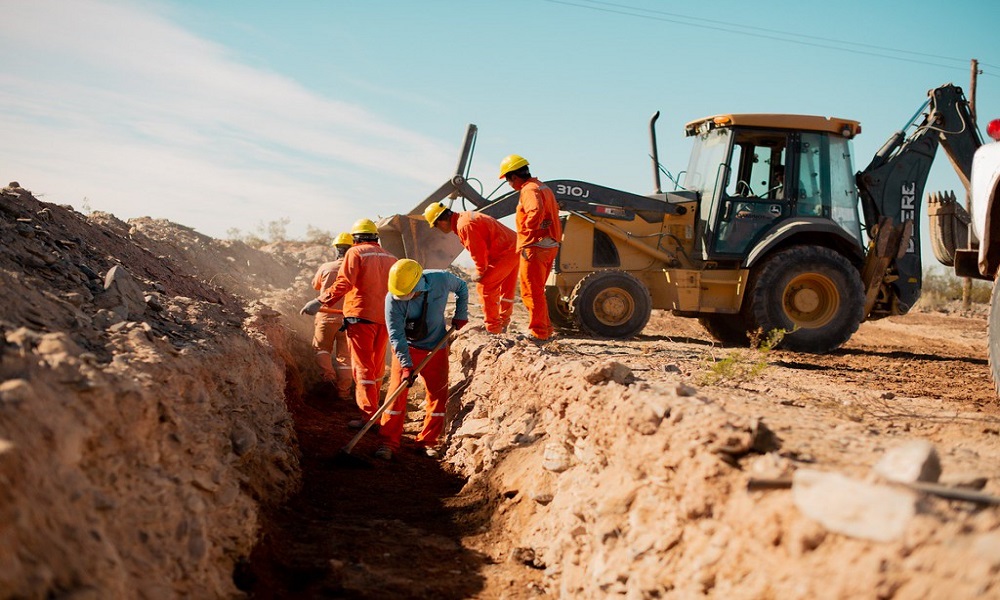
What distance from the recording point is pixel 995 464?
378cm

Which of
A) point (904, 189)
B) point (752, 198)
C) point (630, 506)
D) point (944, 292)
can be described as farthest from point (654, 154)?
point (944, 292)

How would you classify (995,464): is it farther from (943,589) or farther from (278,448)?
→ (278,448)

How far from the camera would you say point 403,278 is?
7.03 metres

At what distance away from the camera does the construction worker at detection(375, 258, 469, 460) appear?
23.4 ft

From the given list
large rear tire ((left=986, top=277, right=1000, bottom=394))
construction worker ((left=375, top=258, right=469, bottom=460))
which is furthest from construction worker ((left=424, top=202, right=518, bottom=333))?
large rear tire ((left=986, top=277, right=1000, bottom=394))

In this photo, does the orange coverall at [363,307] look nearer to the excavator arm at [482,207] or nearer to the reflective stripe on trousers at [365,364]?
the reflective stripe on trousers at [365,364]

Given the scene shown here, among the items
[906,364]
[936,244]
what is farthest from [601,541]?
[906,364]

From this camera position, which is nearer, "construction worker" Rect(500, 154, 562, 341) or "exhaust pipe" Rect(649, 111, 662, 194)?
"construction worker" Rect(500, 154, 562, 341)

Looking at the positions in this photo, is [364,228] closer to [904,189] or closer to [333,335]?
[333,335]

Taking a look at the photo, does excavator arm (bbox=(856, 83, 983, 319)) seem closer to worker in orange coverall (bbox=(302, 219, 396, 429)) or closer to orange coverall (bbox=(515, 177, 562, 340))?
orange coverall (bbox=(515, 177, 562, 340))

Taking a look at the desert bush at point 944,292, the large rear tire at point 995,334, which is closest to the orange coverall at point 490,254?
the large rear tire at point 995,334

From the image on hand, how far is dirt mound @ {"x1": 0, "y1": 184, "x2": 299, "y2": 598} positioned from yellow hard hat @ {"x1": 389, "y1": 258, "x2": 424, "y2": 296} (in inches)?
51.6

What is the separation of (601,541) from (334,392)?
681 cm

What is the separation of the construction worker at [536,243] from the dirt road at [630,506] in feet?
1.41
